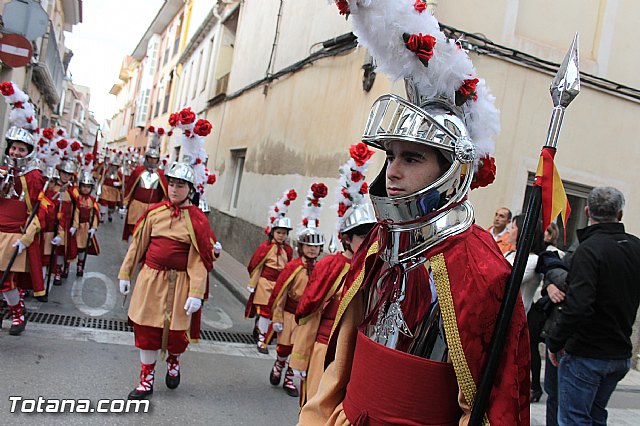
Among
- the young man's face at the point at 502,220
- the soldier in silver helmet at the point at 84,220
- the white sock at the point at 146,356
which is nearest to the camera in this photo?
the white sock at the point at 146,356

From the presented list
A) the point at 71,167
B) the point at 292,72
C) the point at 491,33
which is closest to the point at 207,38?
the point at 292,72

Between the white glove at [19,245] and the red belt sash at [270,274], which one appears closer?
the white glove at [19,245]

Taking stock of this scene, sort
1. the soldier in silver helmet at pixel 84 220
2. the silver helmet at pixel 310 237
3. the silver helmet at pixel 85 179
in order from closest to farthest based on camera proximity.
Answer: the silver helmet at pixel 310 237 → the soldier in silver helmet at pixel 84 220 → the silver helmet at pixel 85 179

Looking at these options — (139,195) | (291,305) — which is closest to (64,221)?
(139,195)

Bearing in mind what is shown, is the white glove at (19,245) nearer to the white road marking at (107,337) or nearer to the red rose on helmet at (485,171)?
the white road marking at (107,337)

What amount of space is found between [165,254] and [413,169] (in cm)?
332

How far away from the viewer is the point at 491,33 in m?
8.16

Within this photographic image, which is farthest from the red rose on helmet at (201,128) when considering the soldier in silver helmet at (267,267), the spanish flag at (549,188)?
the spanish flag at (549,188)

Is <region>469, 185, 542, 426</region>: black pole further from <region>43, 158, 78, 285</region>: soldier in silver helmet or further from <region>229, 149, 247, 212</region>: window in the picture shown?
<region>229, 149, 247, 212</region>: window

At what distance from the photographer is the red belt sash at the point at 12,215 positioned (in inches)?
226

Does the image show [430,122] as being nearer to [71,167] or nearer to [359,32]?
[359,32]

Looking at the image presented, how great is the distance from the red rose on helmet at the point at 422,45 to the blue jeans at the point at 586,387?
2.51 metres

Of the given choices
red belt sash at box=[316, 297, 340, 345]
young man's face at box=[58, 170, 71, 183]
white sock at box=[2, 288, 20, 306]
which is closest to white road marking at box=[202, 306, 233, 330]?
white sock at box=[2, 288, 20, 306]

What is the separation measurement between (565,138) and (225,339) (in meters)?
5.59
